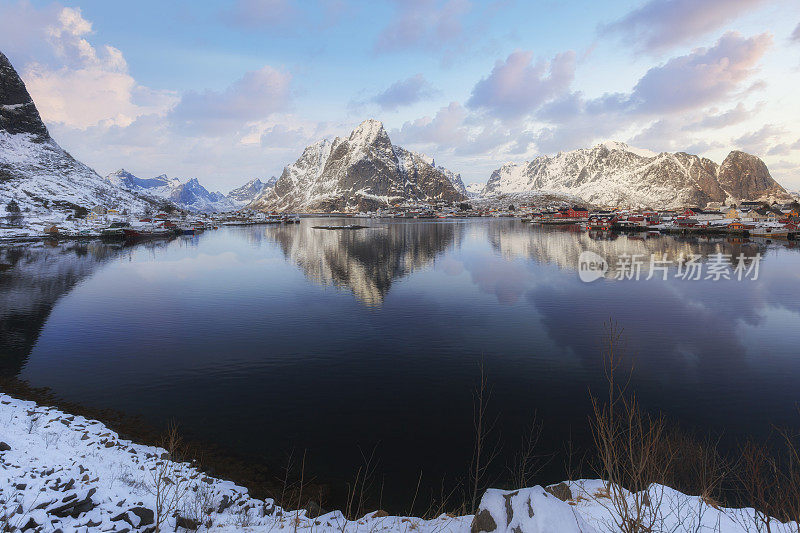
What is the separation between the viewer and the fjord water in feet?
58.4

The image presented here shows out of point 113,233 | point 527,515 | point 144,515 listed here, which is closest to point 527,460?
point 527,515

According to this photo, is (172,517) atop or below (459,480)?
atop

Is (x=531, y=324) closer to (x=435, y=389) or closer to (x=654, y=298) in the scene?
(x=435, y=389)

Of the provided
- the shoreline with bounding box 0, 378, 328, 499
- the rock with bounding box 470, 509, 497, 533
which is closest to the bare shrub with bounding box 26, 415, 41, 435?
the shoreline with bounding box 0, 378, 328, 499

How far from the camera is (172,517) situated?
11188 mm

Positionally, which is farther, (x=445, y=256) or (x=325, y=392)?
(x=445, y=256)

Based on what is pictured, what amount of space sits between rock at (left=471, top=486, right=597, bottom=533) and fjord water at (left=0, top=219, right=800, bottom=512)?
5.82 metres

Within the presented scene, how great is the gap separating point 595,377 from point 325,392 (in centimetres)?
1582

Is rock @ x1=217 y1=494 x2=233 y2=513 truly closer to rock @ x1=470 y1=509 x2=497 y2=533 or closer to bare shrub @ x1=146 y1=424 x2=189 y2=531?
bare shrub @ x1=146 y1=424 x2=189 y2=531

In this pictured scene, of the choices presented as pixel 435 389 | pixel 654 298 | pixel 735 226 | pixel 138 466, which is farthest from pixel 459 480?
pixel 735 226

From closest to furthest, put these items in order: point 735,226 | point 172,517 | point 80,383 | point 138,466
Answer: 1. point 172,517
2. point 138,466
3. point 80,383
4. point 735,226

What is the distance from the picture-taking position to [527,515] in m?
8.44

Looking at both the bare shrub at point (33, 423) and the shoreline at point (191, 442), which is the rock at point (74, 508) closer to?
the shoreline at point (191, 442)

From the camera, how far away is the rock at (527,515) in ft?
27.0
